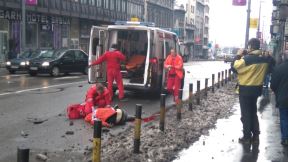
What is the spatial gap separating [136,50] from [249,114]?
846 cm

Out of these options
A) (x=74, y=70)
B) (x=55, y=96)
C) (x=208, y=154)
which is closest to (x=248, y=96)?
(x=208, y=154)

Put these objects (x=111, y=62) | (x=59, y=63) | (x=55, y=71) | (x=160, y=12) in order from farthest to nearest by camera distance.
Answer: (x=160, y=12), (x=59, y=63), (x=55, y=71), (x=111, y=62)

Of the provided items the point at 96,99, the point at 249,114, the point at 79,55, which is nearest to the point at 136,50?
the point at 96,99

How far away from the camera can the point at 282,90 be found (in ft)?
26.6

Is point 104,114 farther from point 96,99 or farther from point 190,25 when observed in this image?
point 190,25

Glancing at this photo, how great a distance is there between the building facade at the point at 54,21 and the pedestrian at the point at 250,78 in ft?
101

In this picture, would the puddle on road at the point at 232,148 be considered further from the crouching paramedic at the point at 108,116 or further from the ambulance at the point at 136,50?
the ambulance at the point at 136,50

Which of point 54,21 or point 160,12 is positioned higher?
point 160,12

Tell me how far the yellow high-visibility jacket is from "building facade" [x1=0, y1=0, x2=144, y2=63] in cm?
3095

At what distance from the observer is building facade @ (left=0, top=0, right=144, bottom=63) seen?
38.2m

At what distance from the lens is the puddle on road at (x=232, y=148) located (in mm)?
7312

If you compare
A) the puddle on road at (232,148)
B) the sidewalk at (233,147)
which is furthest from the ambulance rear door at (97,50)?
the puddle on road at (232,148)

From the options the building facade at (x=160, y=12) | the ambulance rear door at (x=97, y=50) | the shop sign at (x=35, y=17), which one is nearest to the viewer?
the ambulance rear door at (x=97, y=50)

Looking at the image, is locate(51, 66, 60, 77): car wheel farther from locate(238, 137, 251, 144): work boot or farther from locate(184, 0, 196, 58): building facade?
locate(184, 0, 196, 58): building facade
